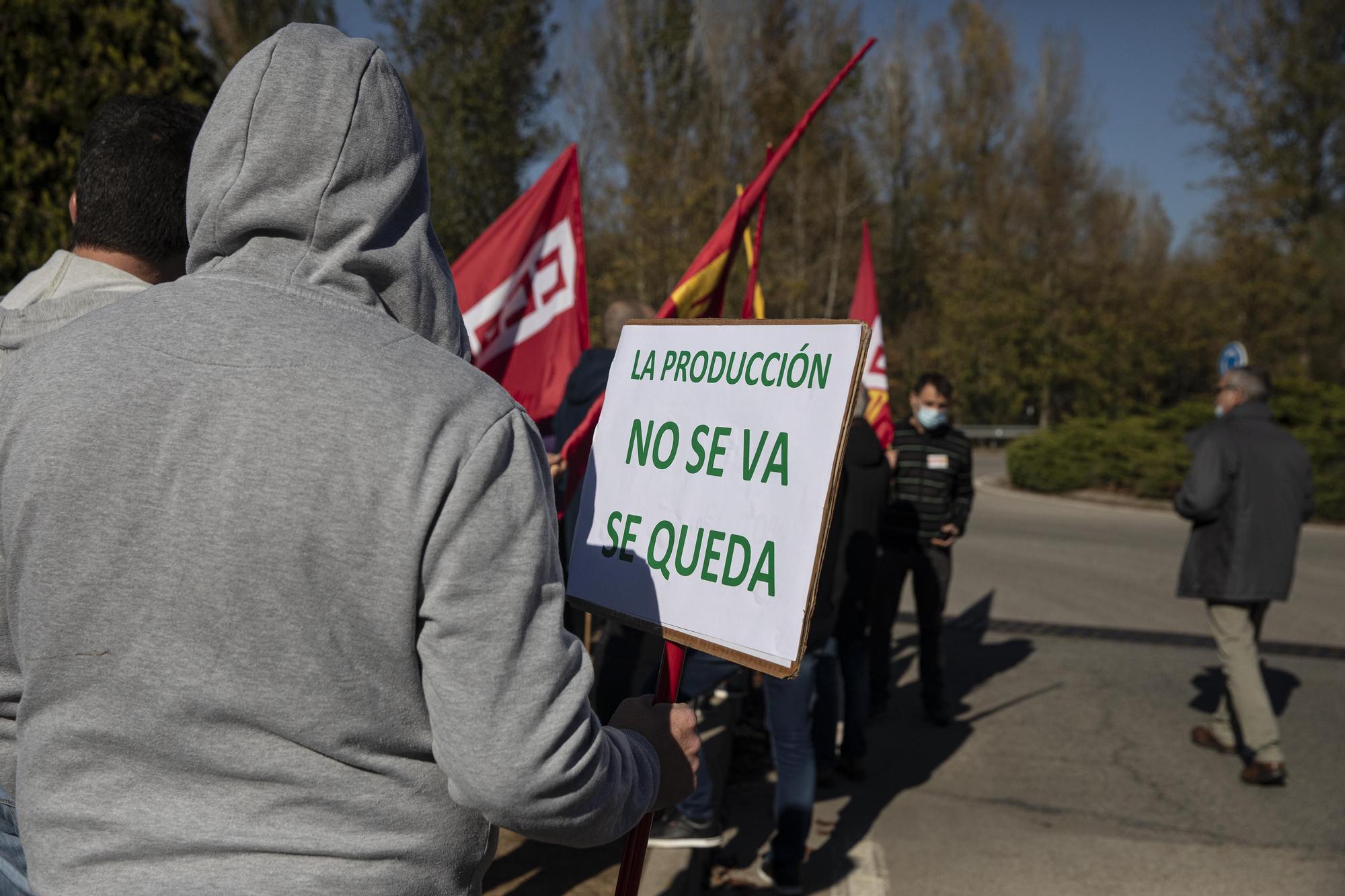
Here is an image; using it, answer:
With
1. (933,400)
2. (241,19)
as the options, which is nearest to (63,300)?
(933,400)

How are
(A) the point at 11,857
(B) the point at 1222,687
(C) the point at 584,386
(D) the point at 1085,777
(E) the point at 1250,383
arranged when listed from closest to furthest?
1. (A) the point at 11,857
2. (C) the point at 584,386
3. (D) the point at 1085,777
4. (E) the point at 1250,383
5. (B) the point at 1222,687

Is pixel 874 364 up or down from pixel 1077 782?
up

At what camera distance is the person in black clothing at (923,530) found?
240 inches

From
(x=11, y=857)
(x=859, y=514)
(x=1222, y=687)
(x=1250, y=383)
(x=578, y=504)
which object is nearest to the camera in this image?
(x=11, y=857)

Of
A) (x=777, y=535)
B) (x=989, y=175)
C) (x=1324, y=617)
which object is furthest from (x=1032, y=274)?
(x=777, y=535)

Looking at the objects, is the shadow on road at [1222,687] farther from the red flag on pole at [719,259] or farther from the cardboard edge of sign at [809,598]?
the cardboard edge of sign at [809,598]

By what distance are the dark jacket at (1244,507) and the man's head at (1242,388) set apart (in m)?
0.05

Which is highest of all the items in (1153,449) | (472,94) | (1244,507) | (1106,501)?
(472,94)

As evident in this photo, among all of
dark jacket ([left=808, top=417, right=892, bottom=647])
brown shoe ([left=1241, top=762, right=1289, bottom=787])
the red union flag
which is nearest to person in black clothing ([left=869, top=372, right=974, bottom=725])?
dark jacket ([left=808, top=417, right=892, bottom=647])

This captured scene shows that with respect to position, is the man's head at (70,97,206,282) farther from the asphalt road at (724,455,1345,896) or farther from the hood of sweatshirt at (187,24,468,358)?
the asphalt road at (724,455,1345,896)

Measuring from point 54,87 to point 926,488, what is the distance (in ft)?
16.9

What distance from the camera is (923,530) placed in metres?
6.17

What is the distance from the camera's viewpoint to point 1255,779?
5160mm

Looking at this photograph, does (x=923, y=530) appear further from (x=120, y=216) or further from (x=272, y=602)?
(x=272, y=602)
